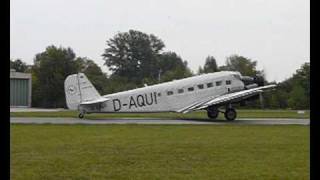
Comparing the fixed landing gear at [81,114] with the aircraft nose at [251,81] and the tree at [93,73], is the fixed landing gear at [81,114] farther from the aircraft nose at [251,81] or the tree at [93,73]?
the tree at [93,73]

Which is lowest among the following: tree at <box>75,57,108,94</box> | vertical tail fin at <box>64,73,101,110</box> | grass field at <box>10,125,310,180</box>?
grass field at <box>10,125,310,180</box>

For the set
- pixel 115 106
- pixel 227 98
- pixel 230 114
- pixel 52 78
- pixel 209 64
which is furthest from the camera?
pixel 209 64

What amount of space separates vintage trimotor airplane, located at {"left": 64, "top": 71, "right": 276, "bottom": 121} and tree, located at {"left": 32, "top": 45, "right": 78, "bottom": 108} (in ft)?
152

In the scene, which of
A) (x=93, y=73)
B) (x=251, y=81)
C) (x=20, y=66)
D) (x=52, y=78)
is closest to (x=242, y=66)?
(x=93, y=73)

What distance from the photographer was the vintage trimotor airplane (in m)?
32.1

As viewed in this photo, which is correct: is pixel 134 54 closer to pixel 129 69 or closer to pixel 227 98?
pixel 129 69

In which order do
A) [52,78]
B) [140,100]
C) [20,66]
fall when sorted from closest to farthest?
[140,100] < [52,78] < [20,66]

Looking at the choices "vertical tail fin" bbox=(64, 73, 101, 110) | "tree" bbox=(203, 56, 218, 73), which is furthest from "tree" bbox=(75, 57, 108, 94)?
"vertical tail fin" bbox=(64, 73, 101, 110)

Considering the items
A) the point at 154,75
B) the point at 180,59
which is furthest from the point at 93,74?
the point at 180,59

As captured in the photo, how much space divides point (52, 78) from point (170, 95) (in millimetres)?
50179

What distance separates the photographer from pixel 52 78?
80.1 m

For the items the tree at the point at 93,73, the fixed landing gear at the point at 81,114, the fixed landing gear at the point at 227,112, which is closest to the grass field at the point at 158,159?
the fixed landing gear at the point at 227,112

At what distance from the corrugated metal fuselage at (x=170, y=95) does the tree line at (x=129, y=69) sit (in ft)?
18.6

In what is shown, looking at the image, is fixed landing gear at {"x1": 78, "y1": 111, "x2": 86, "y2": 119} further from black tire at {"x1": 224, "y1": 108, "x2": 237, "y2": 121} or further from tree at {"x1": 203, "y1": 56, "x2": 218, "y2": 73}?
tree at {"x1": 203, "y1": 56, "x2": 218, "y2": 73}
